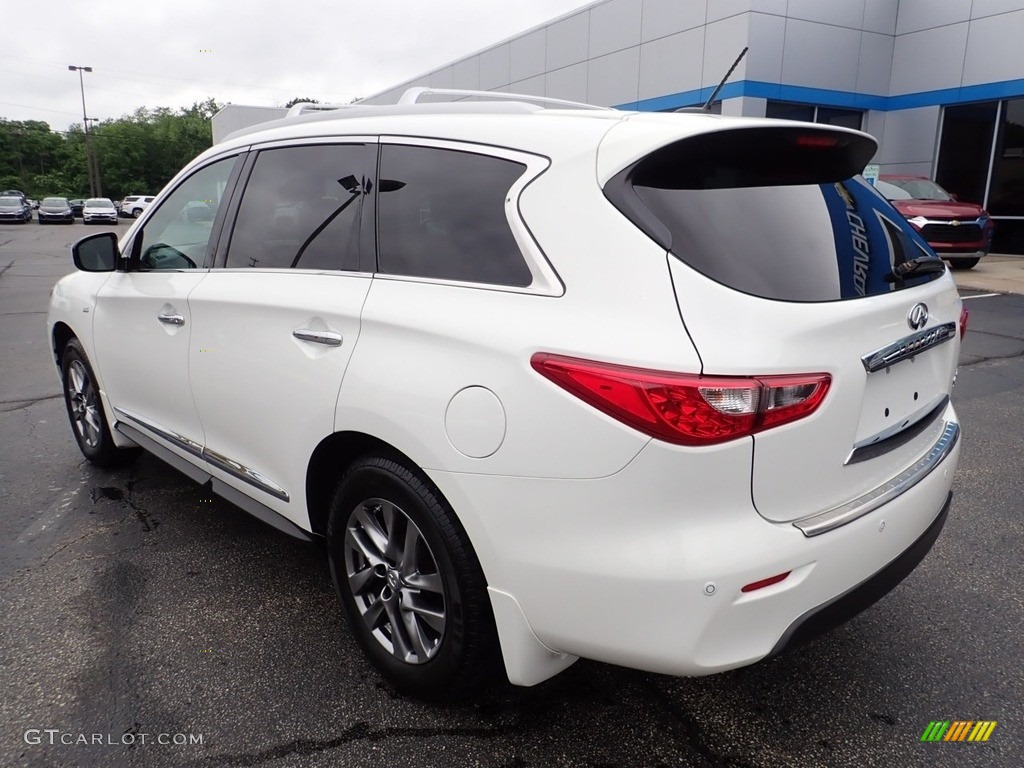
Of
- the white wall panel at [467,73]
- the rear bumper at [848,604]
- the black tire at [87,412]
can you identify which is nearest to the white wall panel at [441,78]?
the white wall panel at [467,73]

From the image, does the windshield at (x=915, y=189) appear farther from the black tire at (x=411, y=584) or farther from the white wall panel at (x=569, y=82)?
the black tire at (x=411, y=584)

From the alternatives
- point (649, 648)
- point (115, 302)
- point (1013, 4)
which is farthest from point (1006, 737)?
point (1013, 4)

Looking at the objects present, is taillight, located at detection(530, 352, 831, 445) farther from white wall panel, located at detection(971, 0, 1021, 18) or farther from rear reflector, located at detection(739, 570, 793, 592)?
white wall panel, located at detection(971, 0, 1021, 18)

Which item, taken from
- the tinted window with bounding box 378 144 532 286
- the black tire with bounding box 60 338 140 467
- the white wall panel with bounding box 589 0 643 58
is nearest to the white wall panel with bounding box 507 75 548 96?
the white wall panel with bounding box 589 0 643 58

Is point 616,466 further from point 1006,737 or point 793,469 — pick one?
point 1006,737

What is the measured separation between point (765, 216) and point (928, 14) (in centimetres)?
2077

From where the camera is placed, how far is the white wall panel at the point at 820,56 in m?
18.0

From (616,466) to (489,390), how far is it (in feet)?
1.23

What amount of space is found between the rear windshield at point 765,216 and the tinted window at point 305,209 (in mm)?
1043

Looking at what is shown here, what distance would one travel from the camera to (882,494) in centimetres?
209

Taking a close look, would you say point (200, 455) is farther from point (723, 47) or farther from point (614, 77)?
point (614, 77)

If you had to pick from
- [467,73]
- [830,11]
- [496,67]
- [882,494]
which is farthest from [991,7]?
[882,494]

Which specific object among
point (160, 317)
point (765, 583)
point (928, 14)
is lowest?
point (765, 583)

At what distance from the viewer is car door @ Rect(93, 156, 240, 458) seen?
3213 mm
